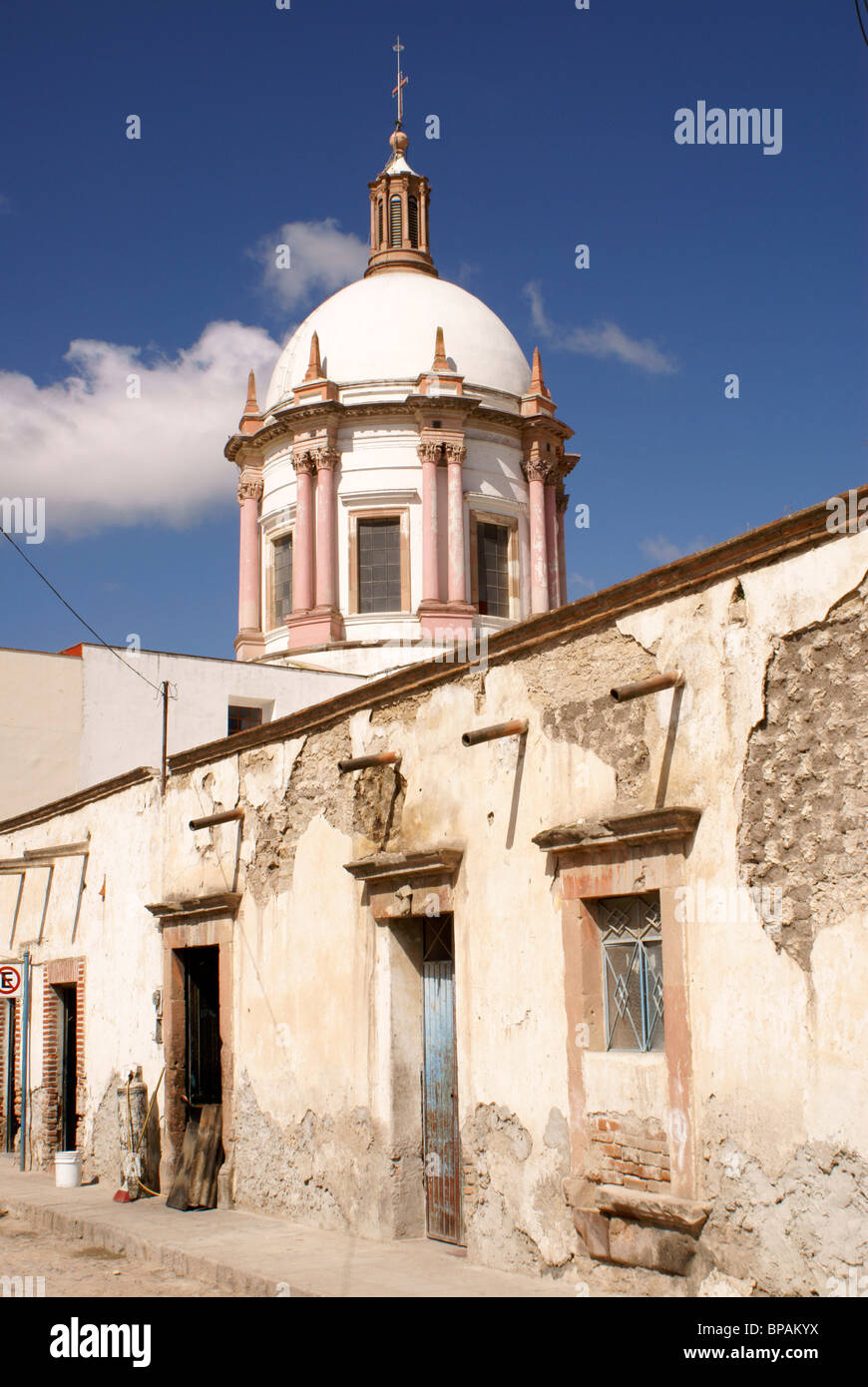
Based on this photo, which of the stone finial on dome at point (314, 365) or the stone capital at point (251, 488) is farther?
the stone capital at point (251, 488)

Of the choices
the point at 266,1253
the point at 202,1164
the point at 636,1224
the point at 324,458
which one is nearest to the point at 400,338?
the point at 324,458

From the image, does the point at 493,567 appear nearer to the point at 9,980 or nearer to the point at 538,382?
the point at 538,382

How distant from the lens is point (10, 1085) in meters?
16.8

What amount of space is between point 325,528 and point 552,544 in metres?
4.46

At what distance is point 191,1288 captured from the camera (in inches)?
350

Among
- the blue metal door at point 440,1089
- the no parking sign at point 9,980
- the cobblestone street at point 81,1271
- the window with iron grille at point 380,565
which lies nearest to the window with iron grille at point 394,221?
the window with iron grille at point 380,565

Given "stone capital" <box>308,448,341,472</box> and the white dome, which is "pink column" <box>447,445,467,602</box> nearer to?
the white dome

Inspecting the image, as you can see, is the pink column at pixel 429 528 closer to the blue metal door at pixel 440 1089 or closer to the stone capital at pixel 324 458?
the stone capital at pixel 324 458

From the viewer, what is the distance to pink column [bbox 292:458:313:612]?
25125mm

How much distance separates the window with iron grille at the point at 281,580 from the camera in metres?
26.5

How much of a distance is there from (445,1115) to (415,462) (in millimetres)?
17453

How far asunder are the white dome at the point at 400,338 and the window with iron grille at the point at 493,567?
110 inches
